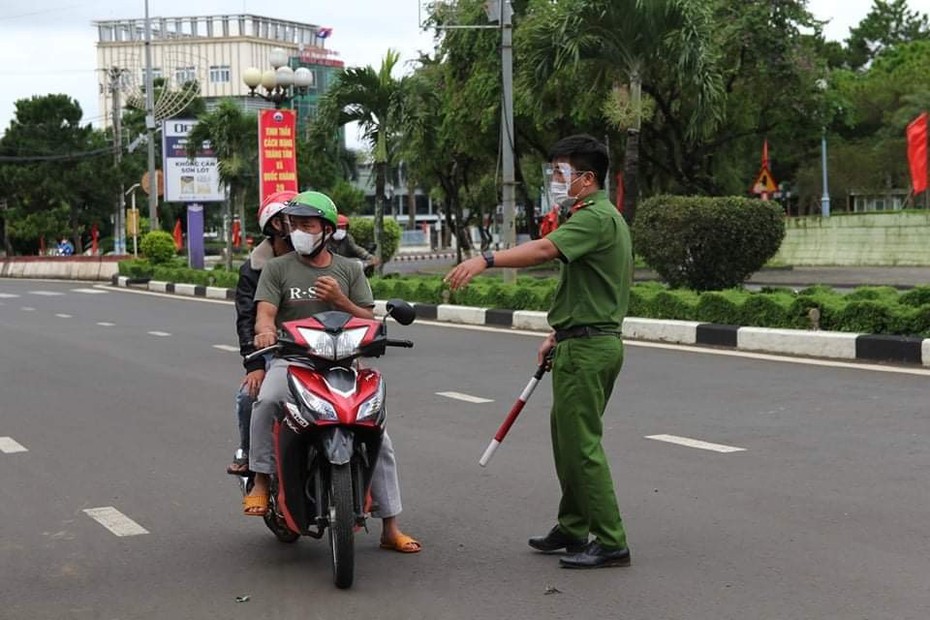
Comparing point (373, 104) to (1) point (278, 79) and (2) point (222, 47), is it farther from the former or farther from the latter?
(2) point (222, 47)

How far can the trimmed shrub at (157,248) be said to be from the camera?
3925cm

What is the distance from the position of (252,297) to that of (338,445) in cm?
112

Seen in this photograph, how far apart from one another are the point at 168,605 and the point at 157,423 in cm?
503

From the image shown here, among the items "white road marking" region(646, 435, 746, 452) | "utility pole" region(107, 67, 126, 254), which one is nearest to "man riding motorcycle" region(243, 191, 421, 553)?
"white road marking" region(646, 435, 746, 452)

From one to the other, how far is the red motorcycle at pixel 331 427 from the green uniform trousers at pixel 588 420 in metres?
0.72

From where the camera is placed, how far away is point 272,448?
5.59 metres

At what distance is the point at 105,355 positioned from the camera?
1559 cm

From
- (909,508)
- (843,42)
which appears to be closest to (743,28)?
(909,508)

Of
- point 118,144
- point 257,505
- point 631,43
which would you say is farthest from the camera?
point 118,144

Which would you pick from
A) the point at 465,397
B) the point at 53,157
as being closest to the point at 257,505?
the point at 465,397

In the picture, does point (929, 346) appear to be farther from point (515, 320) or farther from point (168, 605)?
point (168, 605)

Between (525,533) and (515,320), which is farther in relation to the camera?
(515,320)

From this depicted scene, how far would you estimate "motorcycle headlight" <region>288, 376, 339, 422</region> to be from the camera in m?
5.06

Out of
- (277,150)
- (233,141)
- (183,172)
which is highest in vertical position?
(233,141)
